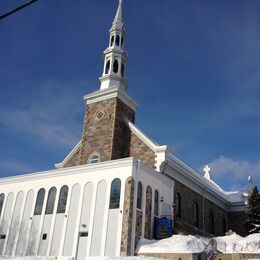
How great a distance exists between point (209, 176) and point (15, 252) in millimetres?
32045

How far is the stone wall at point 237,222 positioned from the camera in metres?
42.3

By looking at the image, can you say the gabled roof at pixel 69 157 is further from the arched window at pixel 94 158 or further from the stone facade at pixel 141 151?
the stone facade at pixel 141 151

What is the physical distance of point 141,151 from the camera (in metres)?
32.0

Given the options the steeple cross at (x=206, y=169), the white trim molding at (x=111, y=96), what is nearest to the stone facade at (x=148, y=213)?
the white trim molding at (x=111, y=96)

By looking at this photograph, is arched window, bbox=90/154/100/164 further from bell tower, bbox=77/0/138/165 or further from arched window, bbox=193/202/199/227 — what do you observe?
arched window, bbox=193/202/199/227

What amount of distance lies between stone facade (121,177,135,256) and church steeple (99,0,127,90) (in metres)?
12.5

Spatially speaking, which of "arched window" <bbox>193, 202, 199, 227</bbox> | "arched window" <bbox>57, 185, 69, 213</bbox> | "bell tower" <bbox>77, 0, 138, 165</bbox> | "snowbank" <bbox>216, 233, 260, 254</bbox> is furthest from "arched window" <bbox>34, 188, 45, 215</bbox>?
"arched window" <bbox>193, 202, 199, 227</bbox>

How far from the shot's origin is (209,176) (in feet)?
177

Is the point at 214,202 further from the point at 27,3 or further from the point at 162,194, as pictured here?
the point at 27,3

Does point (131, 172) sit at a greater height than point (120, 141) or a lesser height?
lesser

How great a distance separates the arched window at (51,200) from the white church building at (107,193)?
0.01 meters

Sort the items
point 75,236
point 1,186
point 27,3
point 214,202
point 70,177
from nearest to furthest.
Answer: point 27,3 → point 75,236 → point 70,177 → point 1,186 → point 214,202

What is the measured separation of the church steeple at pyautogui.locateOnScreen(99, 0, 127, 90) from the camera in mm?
35781

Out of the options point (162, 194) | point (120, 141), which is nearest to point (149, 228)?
point (162, 194)
